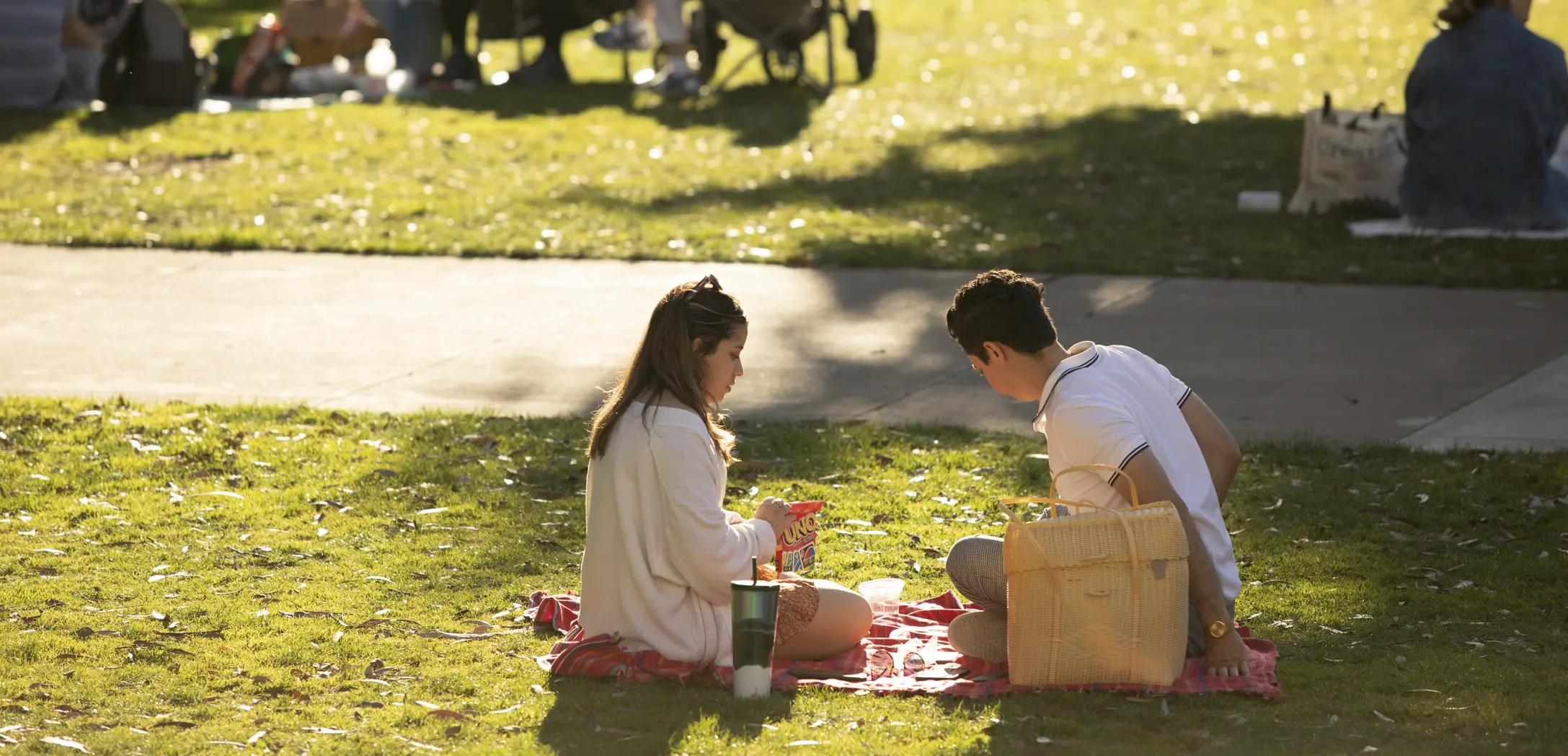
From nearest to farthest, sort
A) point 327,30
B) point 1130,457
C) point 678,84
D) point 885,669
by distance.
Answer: point 1130,457 < point 885,669 < point 327,30 < point 678,84

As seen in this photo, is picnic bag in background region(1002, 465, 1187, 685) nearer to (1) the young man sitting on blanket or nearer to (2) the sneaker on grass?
(1) the young man sitting on blanket

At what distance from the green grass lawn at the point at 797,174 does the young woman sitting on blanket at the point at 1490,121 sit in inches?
18.8

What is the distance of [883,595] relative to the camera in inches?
215

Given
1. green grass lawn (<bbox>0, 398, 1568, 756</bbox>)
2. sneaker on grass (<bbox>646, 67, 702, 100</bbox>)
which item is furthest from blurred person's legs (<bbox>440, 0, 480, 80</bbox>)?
green grass lawn (<bbox>0, 398, 1568, 756</bbox>)

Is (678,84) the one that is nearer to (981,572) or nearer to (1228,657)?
(981,572)

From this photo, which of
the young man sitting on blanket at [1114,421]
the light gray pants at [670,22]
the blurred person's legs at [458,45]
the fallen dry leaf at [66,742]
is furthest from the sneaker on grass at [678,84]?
the fallen dry leaf at [66,742]

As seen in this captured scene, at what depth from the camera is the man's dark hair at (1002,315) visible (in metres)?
4.56

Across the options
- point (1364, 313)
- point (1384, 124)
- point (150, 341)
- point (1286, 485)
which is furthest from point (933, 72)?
point (1286, 485)

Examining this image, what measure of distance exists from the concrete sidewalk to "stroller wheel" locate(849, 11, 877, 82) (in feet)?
27.2

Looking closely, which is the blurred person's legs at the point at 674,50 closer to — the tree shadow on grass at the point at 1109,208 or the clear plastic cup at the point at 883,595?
the tree shadow on grass at the point at 1109,208

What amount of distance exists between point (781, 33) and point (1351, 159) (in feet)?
23.8

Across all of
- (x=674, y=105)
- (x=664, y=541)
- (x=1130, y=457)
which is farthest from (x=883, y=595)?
Result: (x=674, y=105)

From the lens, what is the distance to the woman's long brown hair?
4.67 metres

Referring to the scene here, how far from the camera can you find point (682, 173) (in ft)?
45.0
